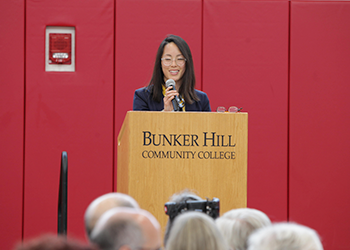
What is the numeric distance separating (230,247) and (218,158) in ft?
2.45

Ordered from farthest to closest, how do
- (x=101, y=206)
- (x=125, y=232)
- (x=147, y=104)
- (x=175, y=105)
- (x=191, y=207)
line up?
(x=147, y=104) < (x=175, y=105) < (x=191, y=207) < (x=101, y=206) < (x=125, y=232)

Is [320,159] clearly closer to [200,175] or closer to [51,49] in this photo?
[200,175]

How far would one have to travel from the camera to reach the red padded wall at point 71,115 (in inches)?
140

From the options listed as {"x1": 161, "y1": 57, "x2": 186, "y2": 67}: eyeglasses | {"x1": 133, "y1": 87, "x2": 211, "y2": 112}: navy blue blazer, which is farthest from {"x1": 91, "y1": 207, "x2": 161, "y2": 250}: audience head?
{"x1": 161, "y1": 57, "x2": 186, "y2": 67}: eyeglasses

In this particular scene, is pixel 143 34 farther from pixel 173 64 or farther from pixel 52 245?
pixel 52 245

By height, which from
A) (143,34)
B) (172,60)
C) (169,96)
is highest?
(143,34)

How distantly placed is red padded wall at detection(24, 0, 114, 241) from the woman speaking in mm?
1204

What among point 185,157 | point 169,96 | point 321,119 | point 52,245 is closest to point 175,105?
point 169,96

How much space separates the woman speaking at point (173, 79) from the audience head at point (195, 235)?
4.73 ft

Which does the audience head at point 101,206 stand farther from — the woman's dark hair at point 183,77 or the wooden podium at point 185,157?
the woman's dark hair at point 183,77

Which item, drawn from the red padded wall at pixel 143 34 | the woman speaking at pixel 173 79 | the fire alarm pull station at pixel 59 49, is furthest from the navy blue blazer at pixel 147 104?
the fire alarm pull station at pixel 59 49

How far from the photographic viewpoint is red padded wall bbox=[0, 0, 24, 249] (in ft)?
11.5

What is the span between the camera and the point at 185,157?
1878 millimetres

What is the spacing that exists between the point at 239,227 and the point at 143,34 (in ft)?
8.89
